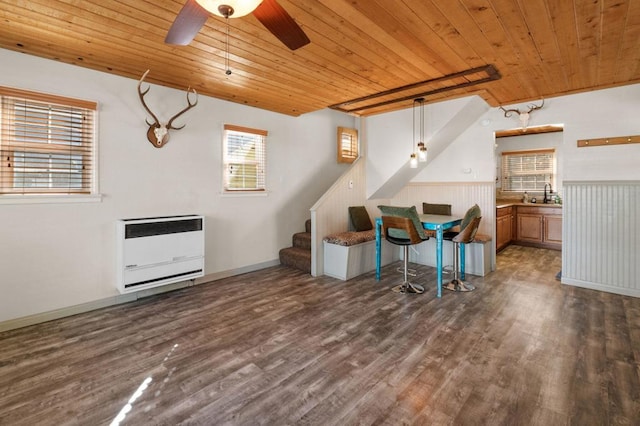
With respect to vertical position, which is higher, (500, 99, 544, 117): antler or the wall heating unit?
(500, 99, 544, 117): antler

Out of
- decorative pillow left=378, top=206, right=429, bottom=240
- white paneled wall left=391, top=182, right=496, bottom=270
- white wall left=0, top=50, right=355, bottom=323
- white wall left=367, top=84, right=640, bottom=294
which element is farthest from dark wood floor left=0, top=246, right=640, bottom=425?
white paneled wall left=391, top=182, right=496, bottom=270

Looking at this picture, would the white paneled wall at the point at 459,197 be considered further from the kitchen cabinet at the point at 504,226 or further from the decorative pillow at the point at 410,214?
the decorative pillow at the point at 410,214

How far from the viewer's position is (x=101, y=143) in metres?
3.24

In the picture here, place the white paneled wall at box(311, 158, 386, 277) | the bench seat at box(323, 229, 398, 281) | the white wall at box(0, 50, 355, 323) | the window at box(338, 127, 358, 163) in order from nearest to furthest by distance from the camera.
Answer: the white wall at box(0, 50, 355, 323), the bench seat at box(323, 229, 398, 281), the white paneled wall at box(311, 158, 386, 277), the window at box(338, 127, 358, 163)

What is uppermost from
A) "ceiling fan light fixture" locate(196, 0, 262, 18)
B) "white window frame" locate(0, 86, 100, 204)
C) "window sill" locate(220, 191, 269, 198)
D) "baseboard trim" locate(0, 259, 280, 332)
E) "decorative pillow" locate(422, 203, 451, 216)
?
"ceiling fan light fixture" locate(196, 0, 262, 18)

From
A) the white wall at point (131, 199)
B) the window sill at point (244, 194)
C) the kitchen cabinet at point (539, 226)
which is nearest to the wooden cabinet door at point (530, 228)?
the kitchen cabinet at point (539, 226)

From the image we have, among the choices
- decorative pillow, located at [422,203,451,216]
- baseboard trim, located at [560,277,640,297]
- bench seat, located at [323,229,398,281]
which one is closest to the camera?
baseboard trim, located at [560,277,640,297]

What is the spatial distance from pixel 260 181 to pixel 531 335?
3.82 m

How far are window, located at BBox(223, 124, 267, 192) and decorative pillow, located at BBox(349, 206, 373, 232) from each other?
153 cm

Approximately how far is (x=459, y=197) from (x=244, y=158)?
3572 millimetres

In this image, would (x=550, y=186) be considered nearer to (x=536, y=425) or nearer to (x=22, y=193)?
(x=536, y=425)

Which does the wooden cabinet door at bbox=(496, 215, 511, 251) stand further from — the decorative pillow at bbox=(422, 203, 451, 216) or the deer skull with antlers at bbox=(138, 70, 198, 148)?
the deer skull with antlers at bbox=(138, 70, 198, 148)

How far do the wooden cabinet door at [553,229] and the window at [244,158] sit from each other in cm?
563

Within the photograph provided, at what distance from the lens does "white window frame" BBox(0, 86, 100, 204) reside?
2.76 m
